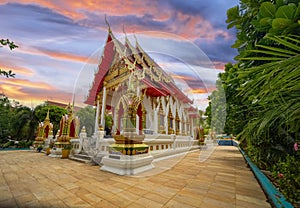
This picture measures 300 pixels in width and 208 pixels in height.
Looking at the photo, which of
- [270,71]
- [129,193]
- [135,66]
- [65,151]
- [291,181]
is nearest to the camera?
[270,71]

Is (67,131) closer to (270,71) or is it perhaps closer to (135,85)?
(135,85)

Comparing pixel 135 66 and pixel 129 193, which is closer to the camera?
pixel 129 193

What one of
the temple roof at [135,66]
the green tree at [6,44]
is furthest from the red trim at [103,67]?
the green tree at [6,44]

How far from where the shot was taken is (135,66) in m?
8.81

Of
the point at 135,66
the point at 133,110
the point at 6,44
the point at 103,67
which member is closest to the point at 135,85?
the point at 135,66

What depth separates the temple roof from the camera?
918 cm

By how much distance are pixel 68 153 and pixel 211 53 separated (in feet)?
26.4

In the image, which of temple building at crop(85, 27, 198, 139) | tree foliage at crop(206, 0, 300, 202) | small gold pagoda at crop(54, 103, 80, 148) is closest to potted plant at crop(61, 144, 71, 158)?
small gold pagoda at crop(54, 103, 80, 148)

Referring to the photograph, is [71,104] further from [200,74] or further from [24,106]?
[24,106]

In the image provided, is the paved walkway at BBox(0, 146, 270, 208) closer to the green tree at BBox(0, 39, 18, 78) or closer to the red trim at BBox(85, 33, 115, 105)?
the green tree at BBox(0, 39, 18, 78)

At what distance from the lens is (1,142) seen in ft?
53.4

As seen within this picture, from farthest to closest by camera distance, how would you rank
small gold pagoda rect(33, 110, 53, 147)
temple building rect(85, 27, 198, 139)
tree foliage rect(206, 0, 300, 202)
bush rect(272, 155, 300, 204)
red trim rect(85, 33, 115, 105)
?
small gold pagoda rect(33, 110, 53, 147), red trim rect(85, 33, 115, 105), temple building rect(85, 27, 198, 139), bush rect(272, 155, 300, 204), tree foliage rect(206, 0, 300, 202)

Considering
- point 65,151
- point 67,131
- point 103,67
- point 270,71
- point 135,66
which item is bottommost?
point 65,151

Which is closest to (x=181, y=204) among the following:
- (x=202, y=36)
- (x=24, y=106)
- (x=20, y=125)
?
(x=202, y=36)
